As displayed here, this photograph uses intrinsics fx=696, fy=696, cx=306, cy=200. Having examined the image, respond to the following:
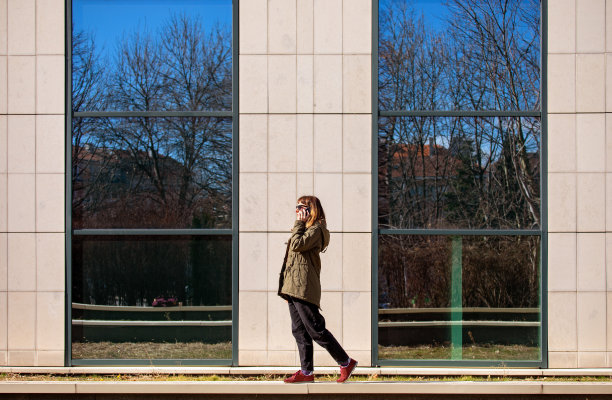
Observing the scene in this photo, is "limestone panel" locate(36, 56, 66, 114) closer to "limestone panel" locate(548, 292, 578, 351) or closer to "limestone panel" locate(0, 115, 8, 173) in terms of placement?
"limestone panel" locate(0, 115, 8, 173)

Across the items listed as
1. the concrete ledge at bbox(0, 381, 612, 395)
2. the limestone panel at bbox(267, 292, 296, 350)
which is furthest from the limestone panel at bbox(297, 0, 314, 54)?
the concrete ledge at bbox(0, 381, 612, 395)

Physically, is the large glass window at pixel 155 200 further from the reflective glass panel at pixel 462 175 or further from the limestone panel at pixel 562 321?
the limestone panel at pixel 562 321

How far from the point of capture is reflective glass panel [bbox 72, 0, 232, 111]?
868cm

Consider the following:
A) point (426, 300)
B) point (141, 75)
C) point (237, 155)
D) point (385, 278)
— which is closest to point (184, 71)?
point (141, 75)

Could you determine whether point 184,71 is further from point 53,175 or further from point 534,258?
point 534,258

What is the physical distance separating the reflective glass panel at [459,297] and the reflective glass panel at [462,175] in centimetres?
25

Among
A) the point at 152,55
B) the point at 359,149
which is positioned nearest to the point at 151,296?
the point at 152,55

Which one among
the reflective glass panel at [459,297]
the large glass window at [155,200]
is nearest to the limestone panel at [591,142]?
the reflective glass panel at [459,297]

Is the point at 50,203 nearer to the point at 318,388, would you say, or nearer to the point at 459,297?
the point at 318,388

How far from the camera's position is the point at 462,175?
8609 millimetres

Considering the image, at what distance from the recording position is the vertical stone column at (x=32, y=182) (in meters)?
8.45

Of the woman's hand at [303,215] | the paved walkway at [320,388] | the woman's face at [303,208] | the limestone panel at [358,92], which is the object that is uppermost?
the limestone panel at [358,92]

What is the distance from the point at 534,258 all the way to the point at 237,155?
3846 mm

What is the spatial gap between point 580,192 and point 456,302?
199 cm
